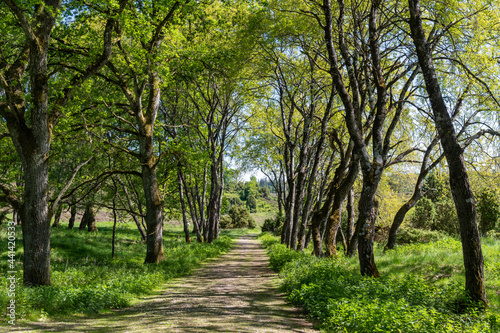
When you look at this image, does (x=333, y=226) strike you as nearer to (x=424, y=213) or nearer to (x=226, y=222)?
(x=424, y=213)

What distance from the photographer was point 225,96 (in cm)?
2236

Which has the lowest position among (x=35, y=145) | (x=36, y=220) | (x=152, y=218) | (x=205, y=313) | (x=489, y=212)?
(x=205, y=313)

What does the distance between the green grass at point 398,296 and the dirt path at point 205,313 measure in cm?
61

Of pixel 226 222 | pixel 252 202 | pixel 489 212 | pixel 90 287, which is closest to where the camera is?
pixel 90 287

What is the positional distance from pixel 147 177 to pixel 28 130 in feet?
18.2

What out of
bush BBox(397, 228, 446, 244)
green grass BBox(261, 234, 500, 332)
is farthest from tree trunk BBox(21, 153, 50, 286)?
bush BBox(397, 228, 446, 244)

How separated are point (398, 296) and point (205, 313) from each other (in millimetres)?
4015

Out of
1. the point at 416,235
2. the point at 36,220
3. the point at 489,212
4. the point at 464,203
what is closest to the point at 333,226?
the point at 464,203

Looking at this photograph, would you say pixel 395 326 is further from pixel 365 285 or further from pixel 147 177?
pixel 147 177

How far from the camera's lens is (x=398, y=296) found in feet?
21.6

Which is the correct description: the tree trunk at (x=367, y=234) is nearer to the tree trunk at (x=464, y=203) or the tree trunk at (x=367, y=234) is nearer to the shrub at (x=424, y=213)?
the tree trunk at (x=464, y=203)

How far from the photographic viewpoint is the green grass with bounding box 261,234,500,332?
16.0 ft

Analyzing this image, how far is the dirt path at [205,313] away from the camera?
19.5 feet

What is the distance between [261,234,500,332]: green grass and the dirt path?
0.61 meters
